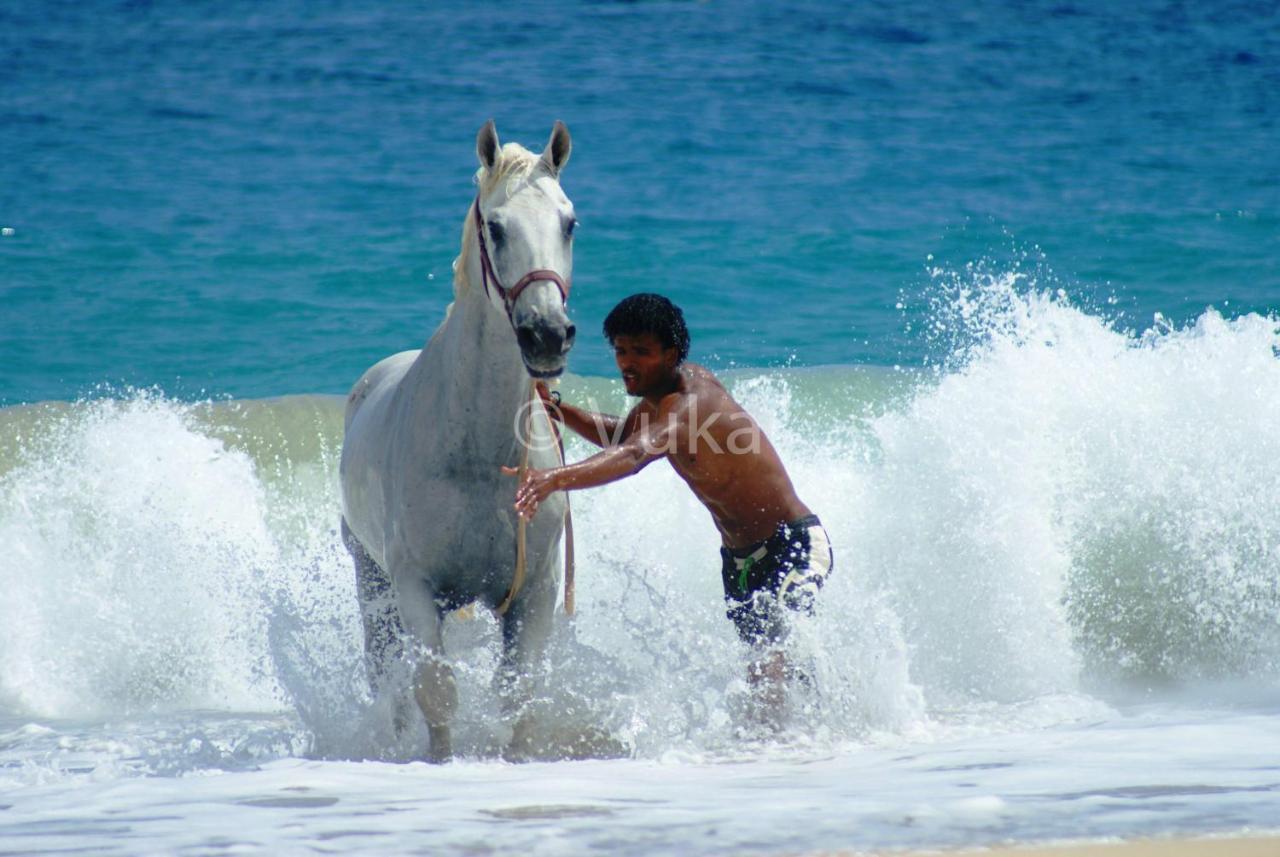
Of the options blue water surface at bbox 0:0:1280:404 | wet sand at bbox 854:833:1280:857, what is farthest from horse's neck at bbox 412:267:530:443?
blue water surface at bbox 0:0:1280:404

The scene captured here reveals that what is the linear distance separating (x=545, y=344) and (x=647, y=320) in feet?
2.49

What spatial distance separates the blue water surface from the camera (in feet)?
41.2

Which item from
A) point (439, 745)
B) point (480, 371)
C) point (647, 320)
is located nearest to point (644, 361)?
point (647, 320)

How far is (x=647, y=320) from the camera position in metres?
4.12

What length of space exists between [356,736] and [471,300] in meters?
1.33

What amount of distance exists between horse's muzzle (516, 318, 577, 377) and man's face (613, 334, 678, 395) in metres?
0.72

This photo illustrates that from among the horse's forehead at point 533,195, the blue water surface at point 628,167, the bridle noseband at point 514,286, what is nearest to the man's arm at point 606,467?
the bridle noseband at point 514,286

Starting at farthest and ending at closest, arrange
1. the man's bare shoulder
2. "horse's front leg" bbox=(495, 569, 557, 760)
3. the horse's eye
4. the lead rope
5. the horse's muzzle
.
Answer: the man's bare shoulder
"horse's front leg" bbox=(495, 569, 557, 760)
the lead rope
the horse's eye
the horse's muzzle

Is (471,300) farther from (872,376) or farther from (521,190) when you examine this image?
(872,376)

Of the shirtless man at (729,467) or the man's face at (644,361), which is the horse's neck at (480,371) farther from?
the man's face at (644,361)

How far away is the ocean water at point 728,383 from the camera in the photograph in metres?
3.45

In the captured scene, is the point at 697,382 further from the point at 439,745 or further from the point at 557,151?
the point at 439,745

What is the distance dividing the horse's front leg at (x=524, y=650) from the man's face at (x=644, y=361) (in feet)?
1.96

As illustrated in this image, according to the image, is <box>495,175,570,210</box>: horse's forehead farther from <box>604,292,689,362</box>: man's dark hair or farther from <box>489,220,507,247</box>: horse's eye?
<box>604,292,689,362</box>: man's dark hair
